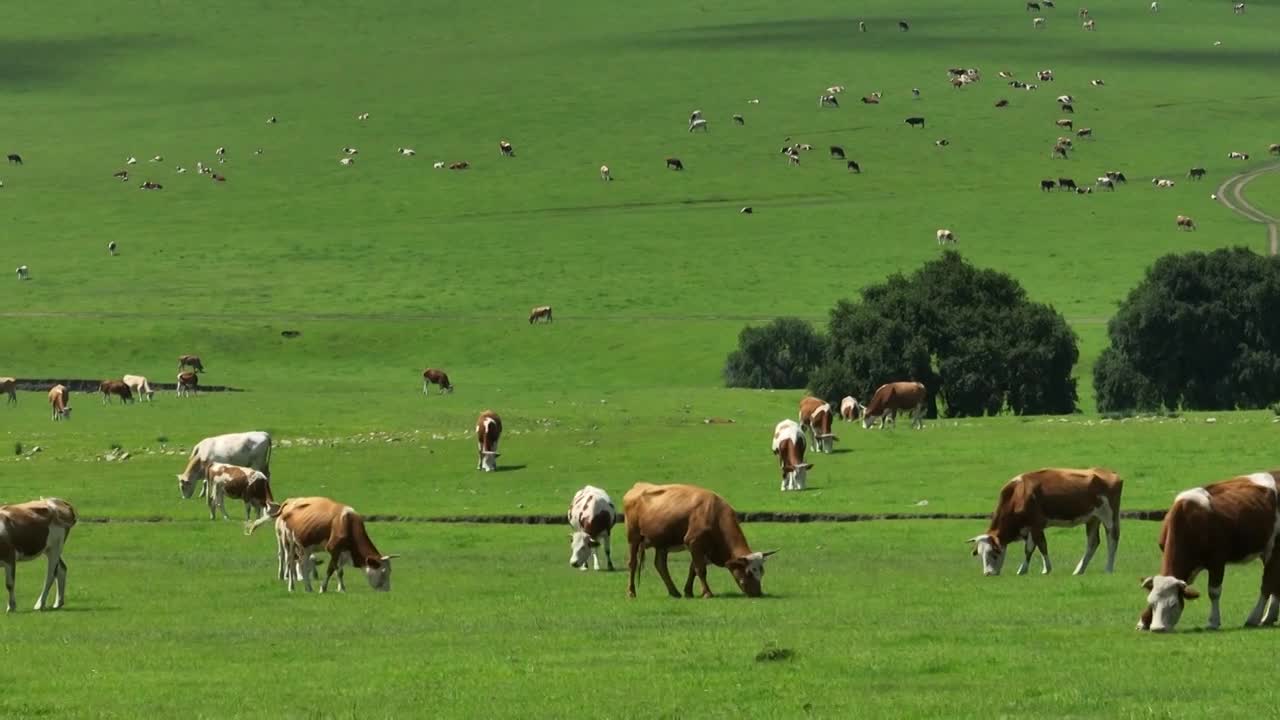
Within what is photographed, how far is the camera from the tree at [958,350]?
227ft

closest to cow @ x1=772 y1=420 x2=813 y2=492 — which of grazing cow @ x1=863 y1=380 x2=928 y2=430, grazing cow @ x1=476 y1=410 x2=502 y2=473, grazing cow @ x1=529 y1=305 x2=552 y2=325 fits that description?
grazing cow @ x1=476 y1=410 x2=502 y2=473

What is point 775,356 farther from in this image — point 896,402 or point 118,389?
point 896,402

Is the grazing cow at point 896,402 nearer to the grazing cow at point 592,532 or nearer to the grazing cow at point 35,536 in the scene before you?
the grazing cow at point 592,532

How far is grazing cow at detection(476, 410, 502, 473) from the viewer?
48.4 meters

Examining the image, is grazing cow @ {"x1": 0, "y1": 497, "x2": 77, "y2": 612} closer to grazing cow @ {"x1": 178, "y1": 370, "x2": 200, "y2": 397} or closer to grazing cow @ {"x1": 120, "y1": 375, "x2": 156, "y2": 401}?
grazing cow @ {"x1": 120, "y1": 375, "x2": 156, "y2": 401}

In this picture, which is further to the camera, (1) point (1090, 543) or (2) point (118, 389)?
(2) point (118, 389)

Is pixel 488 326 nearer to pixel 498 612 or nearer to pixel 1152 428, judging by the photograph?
pixel 1152 428

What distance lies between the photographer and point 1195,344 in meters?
73.9

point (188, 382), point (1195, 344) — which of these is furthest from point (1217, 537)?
point (188, 382)

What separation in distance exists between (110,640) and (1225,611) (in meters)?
12.0

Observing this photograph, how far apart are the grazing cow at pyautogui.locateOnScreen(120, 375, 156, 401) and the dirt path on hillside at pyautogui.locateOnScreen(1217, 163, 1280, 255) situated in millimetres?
60473

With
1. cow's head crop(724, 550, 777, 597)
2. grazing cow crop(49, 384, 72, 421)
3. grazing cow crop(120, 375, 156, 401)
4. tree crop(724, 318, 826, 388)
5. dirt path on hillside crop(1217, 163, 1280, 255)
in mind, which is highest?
dirt path on hillside crop(1217, 163, 1280, 255)

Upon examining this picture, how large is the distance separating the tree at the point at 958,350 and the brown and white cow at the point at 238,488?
31.2 metres

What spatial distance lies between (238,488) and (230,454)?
5.08 metres
